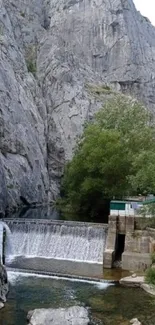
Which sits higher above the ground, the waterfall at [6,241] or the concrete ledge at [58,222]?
the concrete ledge at [58,222]

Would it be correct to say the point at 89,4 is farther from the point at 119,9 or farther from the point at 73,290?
the point at 73,290

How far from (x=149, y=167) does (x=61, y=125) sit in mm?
40679

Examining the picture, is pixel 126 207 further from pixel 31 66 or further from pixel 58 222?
pixel 31 66

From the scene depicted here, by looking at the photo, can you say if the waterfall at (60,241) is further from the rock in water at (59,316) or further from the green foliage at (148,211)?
the rock in water at (59,316)

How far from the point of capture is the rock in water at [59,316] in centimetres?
1730

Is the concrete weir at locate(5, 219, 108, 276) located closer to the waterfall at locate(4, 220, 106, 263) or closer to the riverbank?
the waterfall at locate(4, 220, 106, 263)

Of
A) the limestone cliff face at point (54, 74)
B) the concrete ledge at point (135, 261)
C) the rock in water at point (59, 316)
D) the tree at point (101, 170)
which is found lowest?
the rock in water at point (59, 316)

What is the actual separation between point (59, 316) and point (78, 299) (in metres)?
3.54

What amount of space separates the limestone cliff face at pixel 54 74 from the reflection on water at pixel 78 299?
22.1m

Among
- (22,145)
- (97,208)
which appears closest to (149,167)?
(97,208)

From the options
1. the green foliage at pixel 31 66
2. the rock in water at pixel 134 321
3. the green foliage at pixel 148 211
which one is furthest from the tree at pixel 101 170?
the green foliage at pixel 31 66

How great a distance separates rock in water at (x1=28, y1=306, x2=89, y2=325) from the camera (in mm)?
17297

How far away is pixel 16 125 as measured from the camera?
56.7m

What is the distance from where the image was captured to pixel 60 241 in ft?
102
